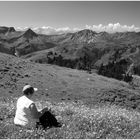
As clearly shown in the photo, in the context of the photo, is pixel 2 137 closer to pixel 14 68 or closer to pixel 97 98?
pixel 97 98

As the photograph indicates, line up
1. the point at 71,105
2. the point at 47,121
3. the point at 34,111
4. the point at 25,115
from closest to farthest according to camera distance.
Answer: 1. the point at 34,111
2. the point at 25,115
3. the point at 47,121
4. the point at 71,105

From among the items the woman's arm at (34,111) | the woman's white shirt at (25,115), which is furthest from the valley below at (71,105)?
the woman's arm at (34,111)

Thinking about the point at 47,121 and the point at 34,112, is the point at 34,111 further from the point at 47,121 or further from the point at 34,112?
the point at 47,121

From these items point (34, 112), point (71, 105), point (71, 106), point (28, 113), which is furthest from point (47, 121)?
point (71, 105)

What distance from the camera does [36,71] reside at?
160 ft

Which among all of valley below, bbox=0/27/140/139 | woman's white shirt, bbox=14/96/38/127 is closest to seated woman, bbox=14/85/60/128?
woman's white shirt, bbox=14/96/38/127

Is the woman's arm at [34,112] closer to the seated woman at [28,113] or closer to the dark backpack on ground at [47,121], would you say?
the seated woman at [28,113]

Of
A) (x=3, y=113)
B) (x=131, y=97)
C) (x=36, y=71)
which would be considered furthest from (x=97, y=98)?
(x=3, y=113)

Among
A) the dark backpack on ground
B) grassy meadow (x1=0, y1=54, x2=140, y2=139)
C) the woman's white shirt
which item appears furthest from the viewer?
the dark backpack on ground

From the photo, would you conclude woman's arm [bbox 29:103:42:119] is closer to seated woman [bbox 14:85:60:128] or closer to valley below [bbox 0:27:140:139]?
seated woman [bbox 14:85:60:128]

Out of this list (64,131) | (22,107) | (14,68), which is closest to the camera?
(64,131)

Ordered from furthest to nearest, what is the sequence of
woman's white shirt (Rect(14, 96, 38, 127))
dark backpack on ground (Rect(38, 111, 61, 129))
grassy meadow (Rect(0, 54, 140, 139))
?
1. dark backpack on ground (Rect(38, 111, 61, 129))
2. woman's white shirt (Rect(14, 96, 38, 127))
3. grassy meadow (Rect(0, 54, 140, 139))

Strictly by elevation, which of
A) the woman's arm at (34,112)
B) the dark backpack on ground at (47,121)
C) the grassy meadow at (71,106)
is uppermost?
the woman's arm at (34,112)

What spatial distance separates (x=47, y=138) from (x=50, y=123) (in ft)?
5.35
